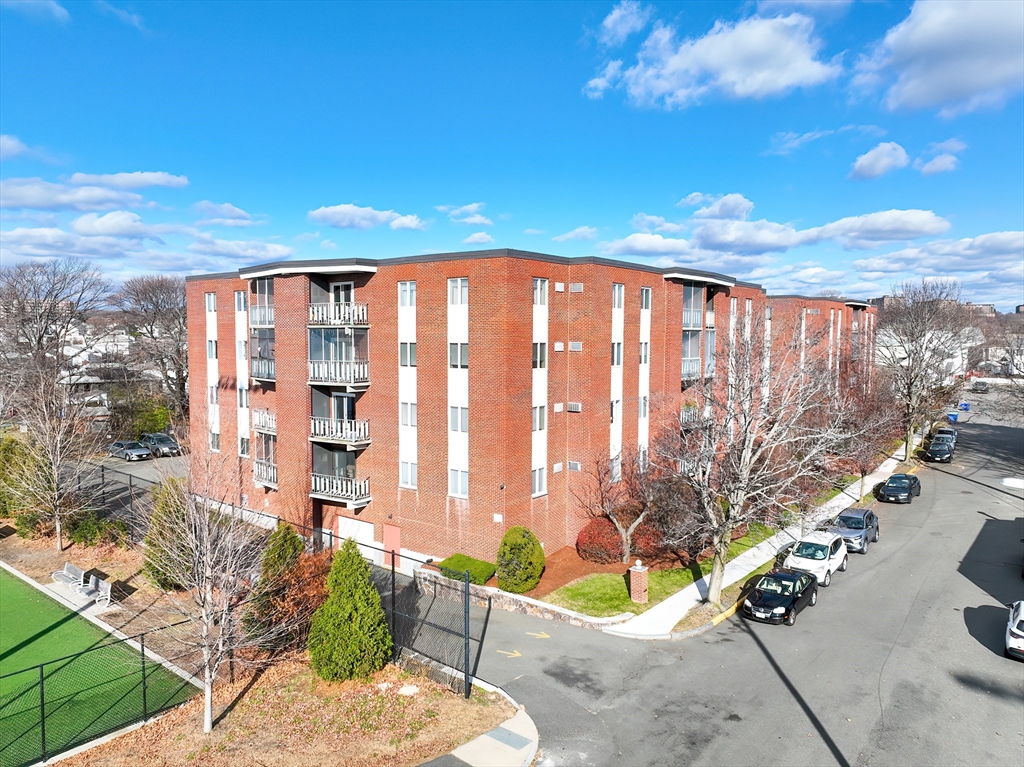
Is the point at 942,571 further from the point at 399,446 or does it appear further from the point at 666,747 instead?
the point at 399,446

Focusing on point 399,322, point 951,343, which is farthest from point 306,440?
point 951,343

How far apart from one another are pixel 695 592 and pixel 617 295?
511 inches

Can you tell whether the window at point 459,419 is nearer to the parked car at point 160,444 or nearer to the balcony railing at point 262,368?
the balcony railing at point 262,368

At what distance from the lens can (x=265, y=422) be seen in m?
31.2

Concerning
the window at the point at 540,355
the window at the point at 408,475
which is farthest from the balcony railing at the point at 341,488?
the window at the point at 540,355

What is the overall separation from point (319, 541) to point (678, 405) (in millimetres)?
18859

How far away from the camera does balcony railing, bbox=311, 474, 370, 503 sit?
27.3 meters

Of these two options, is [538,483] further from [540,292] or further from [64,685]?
[64,685]

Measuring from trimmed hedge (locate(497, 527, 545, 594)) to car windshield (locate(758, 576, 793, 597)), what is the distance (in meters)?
7.78

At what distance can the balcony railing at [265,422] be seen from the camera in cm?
3069

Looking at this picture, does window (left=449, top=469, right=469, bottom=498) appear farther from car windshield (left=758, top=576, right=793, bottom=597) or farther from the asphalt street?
car windshield (left=758, top=576, right=793, bottom=597)

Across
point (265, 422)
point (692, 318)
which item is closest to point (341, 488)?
point (265, 422)

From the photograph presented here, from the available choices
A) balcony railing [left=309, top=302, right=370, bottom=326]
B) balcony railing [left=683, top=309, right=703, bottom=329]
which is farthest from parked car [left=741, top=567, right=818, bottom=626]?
balcony railing [left=309, top=302, right=370, bottom=326]

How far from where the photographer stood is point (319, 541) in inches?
1101
